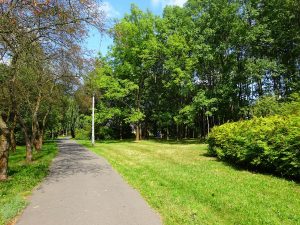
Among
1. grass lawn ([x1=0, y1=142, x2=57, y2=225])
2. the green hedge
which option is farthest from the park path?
the green hedge

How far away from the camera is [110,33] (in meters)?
11.1

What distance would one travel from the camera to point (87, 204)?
307 inches

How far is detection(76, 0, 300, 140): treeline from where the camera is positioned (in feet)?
115

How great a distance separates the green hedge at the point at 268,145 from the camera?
32.4ft

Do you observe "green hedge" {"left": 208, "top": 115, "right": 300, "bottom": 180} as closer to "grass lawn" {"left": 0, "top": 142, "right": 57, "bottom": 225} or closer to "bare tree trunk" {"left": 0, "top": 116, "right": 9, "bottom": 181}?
"grass lawn" {"left": 0, "top": 142, "right": 57, "bottom": 225}

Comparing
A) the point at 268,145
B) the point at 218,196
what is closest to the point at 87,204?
the point at 218,196

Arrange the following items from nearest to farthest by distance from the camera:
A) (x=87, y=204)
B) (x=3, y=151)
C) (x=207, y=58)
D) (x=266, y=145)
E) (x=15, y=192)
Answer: (x=87, y=204) < (x=15, y=192) < (x=266, y=145) < (x=3, y=151) < (x=207, y=58)

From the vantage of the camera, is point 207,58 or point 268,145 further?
point 207,58

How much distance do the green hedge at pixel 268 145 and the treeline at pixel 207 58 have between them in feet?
61.2

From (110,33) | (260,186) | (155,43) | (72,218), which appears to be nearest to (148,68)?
(155,43)

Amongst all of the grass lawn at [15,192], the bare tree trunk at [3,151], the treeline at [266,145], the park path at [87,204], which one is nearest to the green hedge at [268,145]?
the treeline at [266,145]

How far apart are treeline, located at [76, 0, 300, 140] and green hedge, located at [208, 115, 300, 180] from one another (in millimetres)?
18652

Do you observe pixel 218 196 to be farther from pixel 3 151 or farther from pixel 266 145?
pixel 3 151

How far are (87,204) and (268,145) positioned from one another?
6489 millimetres
